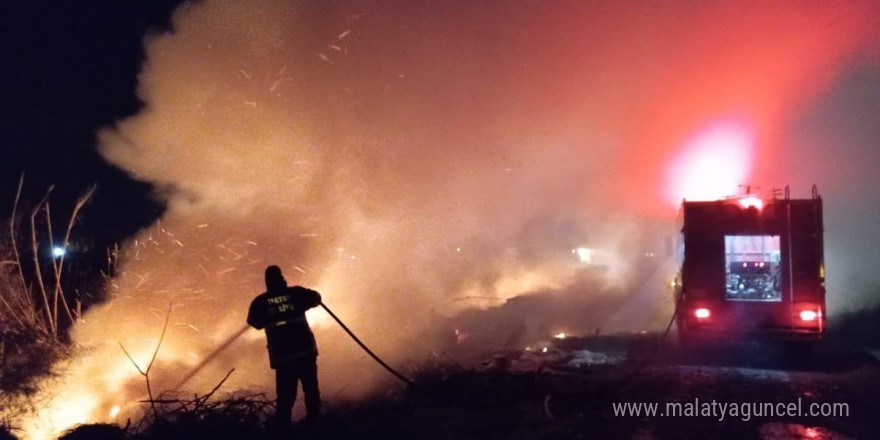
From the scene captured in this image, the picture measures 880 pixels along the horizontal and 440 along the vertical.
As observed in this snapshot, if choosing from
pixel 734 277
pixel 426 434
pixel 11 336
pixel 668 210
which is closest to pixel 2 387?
pixel 11 336

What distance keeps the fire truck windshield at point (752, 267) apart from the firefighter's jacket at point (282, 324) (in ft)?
→ 23.8

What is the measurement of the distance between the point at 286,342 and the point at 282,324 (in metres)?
0.18

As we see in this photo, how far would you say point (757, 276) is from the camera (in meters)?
11.3

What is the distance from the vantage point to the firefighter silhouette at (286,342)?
6332 millimetres

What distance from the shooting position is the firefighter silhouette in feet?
20.8

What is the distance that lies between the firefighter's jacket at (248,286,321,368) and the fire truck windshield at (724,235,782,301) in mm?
7254

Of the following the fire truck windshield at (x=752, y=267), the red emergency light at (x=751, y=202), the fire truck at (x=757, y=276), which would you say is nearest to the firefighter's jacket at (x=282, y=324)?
the fire truck at (x=757, y=276)

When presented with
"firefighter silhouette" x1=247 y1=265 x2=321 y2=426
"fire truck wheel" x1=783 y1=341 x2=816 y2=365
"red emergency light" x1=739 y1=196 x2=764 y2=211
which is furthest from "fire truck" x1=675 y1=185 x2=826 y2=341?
"firefighter silhouette" x1=247 y1=265 x2=321 y2=426

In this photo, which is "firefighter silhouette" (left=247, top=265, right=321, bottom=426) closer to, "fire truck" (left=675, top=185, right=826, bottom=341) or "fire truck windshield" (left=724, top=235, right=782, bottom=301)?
"fire truck" (left=675, top=185, right=826, bottom=341)

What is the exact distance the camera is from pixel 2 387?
995cm

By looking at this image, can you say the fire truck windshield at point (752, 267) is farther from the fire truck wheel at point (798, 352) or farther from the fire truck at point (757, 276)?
the fire truck wheel at point (798, 352)

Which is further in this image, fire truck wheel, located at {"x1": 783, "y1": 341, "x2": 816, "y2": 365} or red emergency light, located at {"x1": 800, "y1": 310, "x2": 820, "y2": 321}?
fire truck wheel, located at {"x1": 783, "y1": 341, "x2": 816, "y2": 365}

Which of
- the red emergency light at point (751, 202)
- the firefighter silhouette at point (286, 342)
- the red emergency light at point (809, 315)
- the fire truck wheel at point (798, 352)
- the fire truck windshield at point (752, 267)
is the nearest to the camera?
the firefighter silhouette at point (286, 342)

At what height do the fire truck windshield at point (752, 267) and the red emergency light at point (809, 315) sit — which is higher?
the fire truck windshield at point (752, 267)
